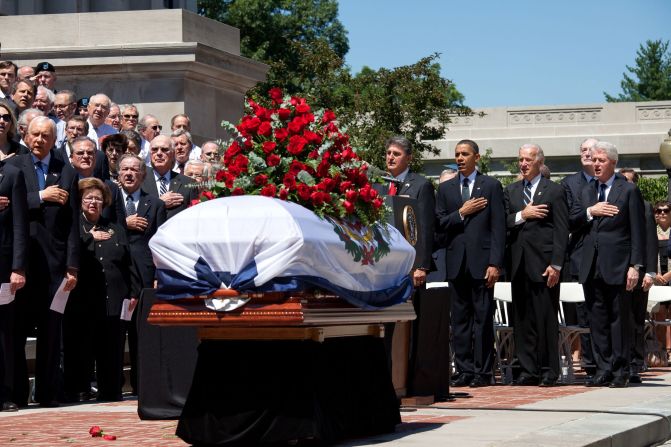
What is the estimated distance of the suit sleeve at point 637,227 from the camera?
50.7ft

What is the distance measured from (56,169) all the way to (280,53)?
60.0m

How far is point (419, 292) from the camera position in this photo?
13.0m

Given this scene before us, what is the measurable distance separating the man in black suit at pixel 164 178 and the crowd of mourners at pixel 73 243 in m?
0.01

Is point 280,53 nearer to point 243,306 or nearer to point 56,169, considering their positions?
point 56,169

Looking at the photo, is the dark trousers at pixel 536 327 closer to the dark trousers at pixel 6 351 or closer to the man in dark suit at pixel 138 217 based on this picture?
the man in dark suit at pixel 138 217

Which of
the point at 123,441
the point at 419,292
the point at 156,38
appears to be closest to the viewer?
the point at 123,441

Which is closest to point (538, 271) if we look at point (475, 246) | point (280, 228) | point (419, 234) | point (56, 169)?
point (475, 246)

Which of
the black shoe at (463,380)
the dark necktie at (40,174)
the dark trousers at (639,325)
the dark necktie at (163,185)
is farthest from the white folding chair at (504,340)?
the dark necktie at (40,174)

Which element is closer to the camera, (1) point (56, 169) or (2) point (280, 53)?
(1) point (56, 169)

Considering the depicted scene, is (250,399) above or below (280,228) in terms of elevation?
below

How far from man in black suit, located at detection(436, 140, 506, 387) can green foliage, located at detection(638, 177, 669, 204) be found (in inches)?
1479

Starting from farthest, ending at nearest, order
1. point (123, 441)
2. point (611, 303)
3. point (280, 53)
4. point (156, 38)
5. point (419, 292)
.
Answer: point (280, 53) → point (156, 38) → point (611, 303) → point (419, 292) → point (123, 441)

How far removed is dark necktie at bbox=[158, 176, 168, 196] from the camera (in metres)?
15.1

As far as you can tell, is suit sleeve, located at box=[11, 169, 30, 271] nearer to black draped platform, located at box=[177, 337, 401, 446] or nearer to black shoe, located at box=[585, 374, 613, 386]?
black draped platform, located at box=[177, 337, 401, 446]
